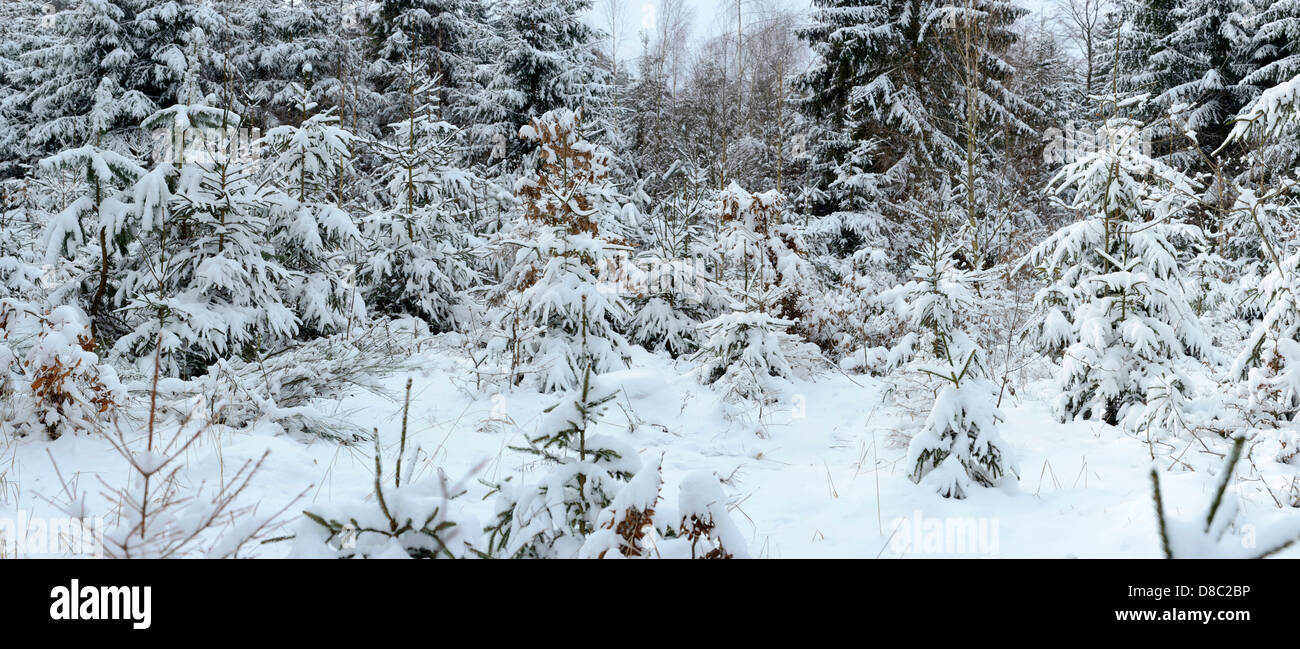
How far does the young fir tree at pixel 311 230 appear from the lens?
636cm

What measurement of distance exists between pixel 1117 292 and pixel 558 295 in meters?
4.60

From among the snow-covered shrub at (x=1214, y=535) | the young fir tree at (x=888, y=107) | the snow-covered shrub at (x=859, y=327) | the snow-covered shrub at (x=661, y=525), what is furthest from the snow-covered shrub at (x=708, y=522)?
the young fir tree at (x=888, y=107)

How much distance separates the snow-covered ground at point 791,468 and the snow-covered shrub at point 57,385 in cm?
13

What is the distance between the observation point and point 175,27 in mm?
19047

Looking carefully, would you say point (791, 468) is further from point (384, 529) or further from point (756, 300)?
point (384, 529)

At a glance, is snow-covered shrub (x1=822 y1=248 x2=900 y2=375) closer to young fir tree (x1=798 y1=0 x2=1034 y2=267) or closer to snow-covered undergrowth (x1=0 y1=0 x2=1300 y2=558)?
snow-covered undergrowth (x1=0 y1=0 x2=1300 y2=558)

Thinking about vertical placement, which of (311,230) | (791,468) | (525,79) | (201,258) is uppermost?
(525,79)

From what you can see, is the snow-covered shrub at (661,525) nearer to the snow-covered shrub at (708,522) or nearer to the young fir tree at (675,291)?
the snow-covered shrub at (708,522)

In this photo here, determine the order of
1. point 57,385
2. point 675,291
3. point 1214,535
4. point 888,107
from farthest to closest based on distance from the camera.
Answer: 1. point 888,107
2. point 675,291
3. point 57,385
4. point 1214,535

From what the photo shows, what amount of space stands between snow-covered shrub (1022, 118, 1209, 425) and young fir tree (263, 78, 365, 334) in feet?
21.6

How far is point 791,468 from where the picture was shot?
4625 mm

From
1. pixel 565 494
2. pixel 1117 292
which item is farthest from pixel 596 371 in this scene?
pixel 1117 292
